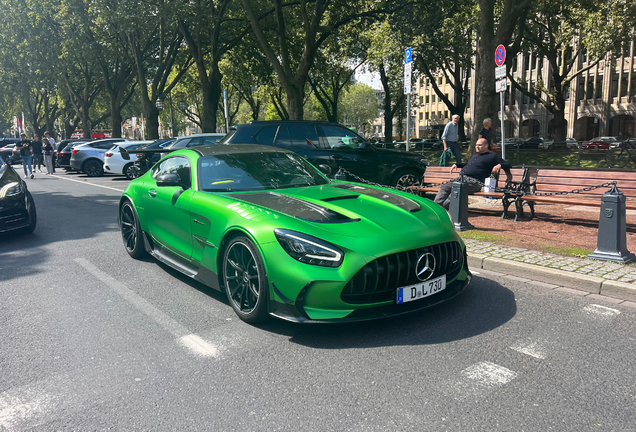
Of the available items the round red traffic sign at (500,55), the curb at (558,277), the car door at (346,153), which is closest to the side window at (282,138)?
the car door at (346,153)

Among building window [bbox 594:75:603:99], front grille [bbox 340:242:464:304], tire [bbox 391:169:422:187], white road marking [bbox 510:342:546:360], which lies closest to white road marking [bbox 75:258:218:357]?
front grille [bbox 340:242:464:304]

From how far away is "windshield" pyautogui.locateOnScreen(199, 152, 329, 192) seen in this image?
516cm

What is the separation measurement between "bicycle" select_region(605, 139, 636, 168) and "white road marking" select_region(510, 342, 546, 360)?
58.6 ft

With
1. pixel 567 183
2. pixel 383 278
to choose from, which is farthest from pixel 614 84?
pixel 383 278

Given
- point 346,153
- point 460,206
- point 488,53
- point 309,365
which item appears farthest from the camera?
point 488,53

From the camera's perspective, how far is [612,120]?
58.8 meters

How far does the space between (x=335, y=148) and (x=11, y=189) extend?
229 inches

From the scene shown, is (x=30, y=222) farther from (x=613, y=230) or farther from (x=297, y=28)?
(x=297, y=28)

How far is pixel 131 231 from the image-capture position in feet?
21.9

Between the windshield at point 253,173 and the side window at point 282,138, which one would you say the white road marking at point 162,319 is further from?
the side window at point 282,138

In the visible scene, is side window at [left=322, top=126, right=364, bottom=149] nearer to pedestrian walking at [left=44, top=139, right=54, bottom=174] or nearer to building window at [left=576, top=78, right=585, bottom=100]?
pedestrian walking at [left=44, top=139, right=54, bottom=174]

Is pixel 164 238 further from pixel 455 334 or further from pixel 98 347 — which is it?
pixel 455 334

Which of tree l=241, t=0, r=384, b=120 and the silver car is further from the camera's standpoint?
the silver car

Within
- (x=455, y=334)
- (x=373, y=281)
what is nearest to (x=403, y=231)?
(x=373, y=281)
